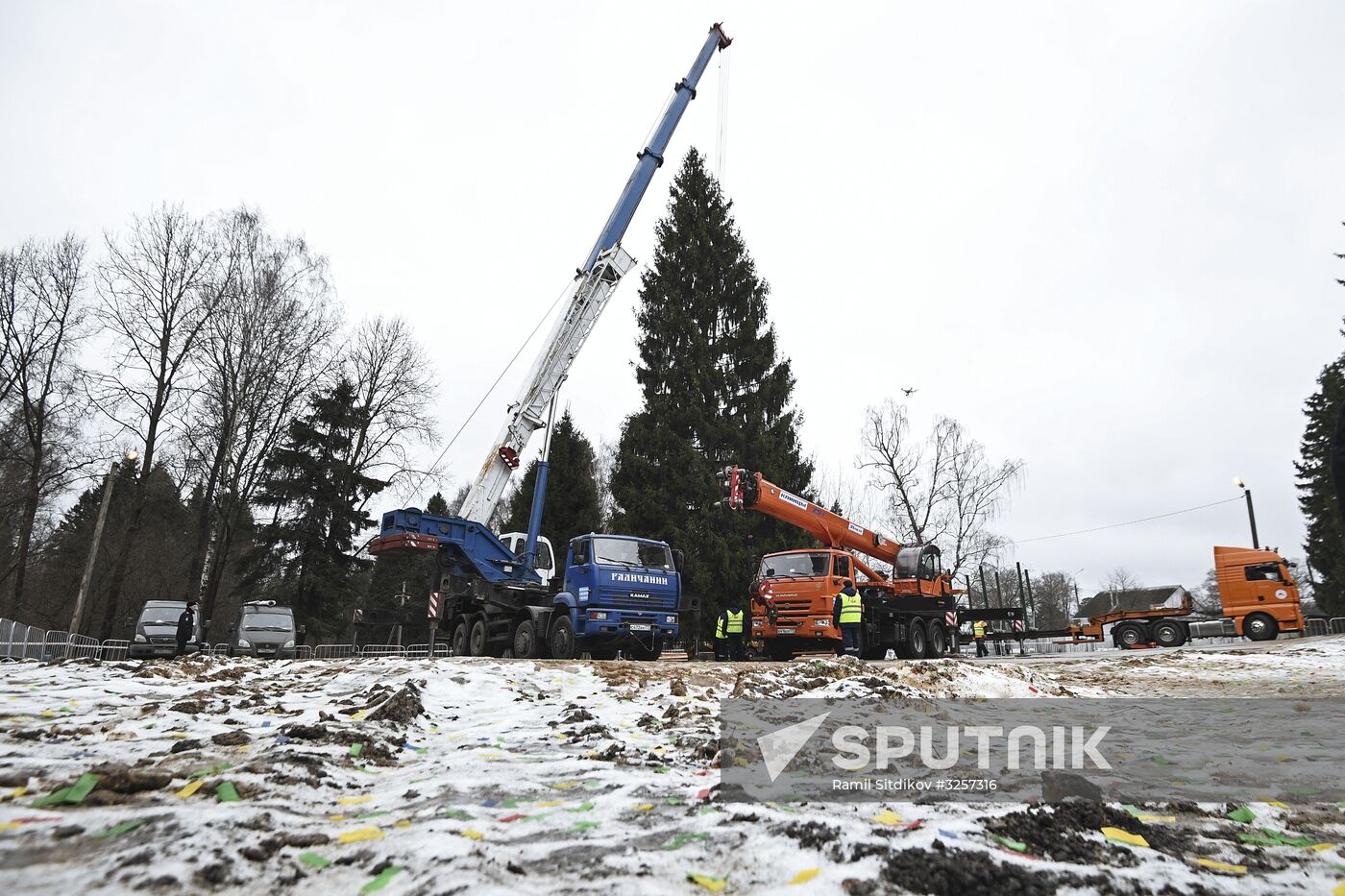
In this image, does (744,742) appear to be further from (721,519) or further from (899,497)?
(899,497)

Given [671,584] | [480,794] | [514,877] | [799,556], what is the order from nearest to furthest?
[514,877], [480,794], [671,584], [799,556]

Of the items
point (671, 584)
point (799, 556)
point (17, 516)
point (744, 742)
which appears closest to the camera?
point (744, 742)

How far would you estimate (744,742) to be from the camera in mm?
5355

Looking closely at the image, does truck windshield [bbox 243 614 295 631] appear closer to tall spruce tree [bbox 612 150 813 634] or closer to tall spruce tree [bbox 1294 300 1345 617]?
tall spruce tree [bbox 612 150 813 634]

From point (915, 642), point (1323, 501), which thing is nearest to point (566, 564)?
point (915, 642)

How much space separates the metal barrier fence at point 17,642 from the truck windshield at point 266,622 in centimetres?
459

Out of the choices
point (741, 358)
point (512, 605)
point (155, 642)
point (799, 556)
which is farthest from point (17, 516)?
point (799, 556)

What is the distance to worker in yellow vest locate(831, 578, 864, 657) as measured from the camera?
1449cm

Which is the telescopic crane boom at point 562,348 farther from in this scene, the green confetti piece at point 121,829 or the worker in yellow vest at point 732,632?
the green confetti piece at point 121,829

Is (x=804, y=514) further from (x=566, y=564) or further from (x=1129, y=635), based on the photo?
(x=1129, y=635)

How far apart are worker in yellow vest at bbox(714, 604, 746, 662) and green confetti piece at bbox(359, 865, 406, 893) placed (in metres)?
15.0

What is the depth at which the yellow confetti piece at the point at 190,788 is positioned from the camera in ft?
11.2

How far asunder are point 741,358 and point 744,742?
80.0 ft

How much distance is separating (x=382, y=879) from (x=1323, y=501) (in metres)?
47.3
